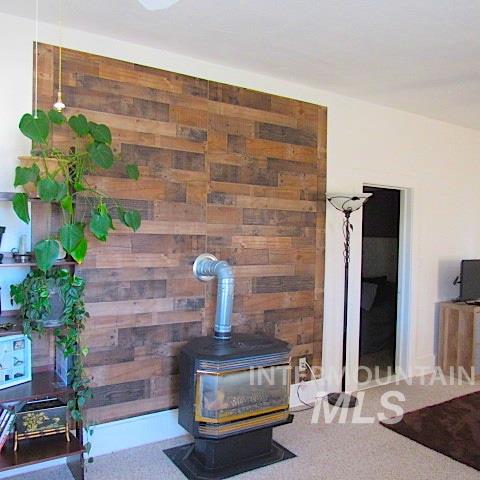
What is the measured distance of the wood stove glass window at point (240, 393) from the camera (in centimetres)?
279

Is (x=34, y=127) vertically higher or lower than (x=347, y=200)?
higher

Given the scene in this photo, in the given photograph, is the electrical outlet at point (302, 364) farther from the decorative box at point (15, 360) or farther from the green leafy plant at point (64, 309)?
the decorative box at point (15, 360)

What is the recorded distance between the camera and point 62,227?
7.82 ft

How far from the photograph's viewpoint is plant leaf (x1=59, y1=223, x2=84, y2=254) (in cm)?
232

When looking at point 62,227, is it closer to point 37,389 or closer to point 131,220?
point 131,220

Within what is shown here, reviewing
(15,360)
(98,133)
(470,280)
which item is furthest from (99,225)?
(470,280)

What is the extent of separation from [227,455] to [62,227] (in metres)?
1.67

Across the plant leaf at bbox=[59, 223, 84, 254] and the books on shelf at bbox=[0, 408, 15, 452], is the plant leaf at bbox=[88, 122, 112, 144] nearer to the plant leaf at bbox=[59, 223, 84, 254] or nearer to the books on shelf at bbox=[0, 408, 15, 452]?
the plant leaf at bbox=[59, 223, 84, 254]

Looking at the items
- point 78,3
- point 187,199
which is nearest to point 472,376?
point 187,199

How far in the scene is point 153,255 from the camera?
3.16 metres

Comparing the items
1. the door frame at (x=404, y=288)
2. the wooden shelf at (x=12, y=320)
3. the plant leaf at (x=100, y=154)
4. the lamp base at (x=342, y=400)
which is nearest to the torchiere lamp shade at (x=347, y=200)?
the door frame at (x=404, y=288)

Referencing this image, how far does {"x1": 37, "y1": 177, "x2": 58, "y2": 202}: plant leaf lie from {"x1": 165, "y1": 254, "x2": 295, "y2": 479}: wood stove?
48.3 inches

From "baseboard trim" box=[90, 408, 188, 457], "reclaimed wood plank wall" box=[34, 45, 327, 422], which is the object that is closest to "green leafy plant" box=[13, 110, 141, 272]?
"reclaimed wood plank wall" box=[34, 45, 327, 422]

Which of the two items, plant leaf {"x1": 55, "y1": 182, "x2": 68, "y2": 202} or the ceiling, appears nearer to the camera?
plant leaf {"x1": 55, "y1": 182, "x2": 68, "y2": 202}
